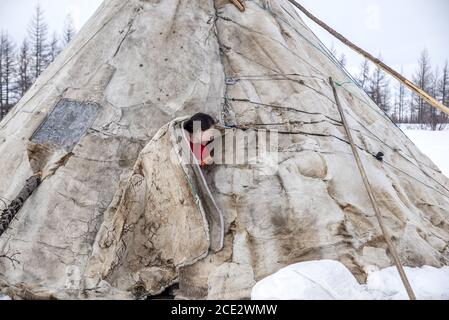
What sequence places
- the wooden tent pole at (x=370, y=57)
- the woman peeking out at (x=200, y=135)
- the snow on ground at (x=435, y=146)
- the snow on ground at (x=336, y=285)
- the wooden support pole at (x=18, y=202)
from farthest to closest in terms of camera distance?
the snow on ground at (x=435, y=146)
the wooden tent pole at (x=370, y=57)
the woman peeking out at (x=200, y=135)
the wooden support pole at (x=18, y=202)
the snow on ground at (x=336, y=285)

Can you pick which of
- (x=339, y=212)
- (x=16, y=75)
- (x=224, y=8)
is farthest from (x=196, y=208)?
(x=16, y=75)

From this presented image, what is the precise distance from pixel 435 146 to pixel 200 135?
433 inches

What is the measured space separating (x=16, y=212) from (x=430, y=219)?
12.0 feet

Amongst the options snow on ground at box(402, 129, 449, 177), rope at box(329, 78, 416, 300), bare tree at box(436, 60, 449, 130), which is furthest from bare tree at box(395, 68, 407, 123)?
rope at box(329, 78, 416, 300)

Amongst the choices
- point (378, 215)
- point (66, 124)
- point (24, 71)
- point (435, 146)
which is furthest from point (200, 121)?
point (24, 71)

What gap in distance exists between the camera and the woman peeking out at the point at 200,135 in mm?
3105

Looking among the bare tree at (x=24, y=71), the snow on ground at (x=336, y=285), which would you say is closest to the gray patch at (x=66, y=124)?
the snow on ground at (x=336, y=285)

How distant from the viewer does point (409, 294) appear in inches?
93.2

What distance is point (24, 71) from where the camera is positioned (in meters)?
22.0

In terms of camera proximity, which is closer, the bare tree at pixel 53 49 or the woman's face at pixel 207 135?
the woman's face at pixel 207 135

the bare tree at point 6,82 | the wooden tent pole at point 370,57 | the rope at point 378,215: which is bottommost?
the rope at point 378,215

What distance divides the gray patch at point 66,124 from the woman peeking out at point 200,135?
94 centimetres

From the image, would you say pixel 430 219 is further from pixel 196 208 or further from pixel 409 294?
pixel 196 208

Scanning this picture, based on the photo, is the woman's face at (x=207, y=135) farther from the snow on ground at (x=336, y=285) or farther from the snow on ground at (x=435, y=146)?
the snow on ground at (x=435, y=146)
